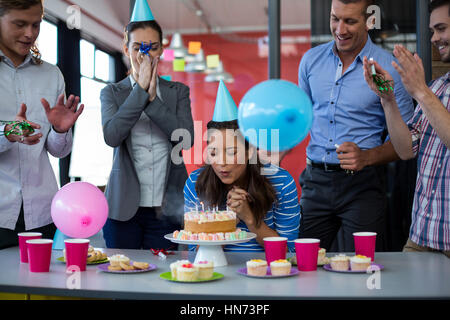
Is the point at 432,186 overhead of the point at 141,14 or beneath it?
beneath

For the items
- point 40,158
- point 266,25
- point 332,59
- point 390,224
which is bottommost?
point 390,224

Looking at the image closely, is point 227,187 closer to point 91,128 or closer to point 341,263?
point 341,263

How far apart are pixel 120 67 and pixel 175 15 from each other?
1.70 metres

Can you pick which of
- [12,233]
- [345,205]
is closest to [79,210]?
[12,233]

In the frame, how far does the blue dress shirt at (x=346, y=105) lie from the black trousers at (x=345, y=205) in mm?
112

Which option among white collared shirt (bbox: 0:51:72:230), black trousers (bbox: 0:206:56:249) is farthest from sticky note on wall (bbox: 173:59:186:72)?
black trousers (bbox: 0:206:56:249)

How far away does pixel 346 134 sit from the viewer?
258 cm

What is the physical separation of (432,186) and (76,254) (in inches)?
55.0

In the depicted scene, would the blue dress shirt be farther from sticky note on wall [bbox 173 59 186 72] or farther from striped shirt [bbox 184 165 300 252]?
sticky note on wall [bbox 173 59 186 72]

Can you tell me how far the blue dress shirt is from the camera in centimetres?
255

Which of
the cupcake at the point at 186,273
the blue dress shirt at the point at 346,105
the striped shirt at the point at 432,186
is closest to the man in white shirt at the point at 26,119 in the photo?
the cupcake at the point at 186,273

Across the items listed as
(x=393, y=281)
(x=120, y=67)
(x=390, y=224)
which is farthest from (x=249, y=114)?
(x=120, y=67)

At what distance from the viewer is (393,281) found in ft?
5.18
